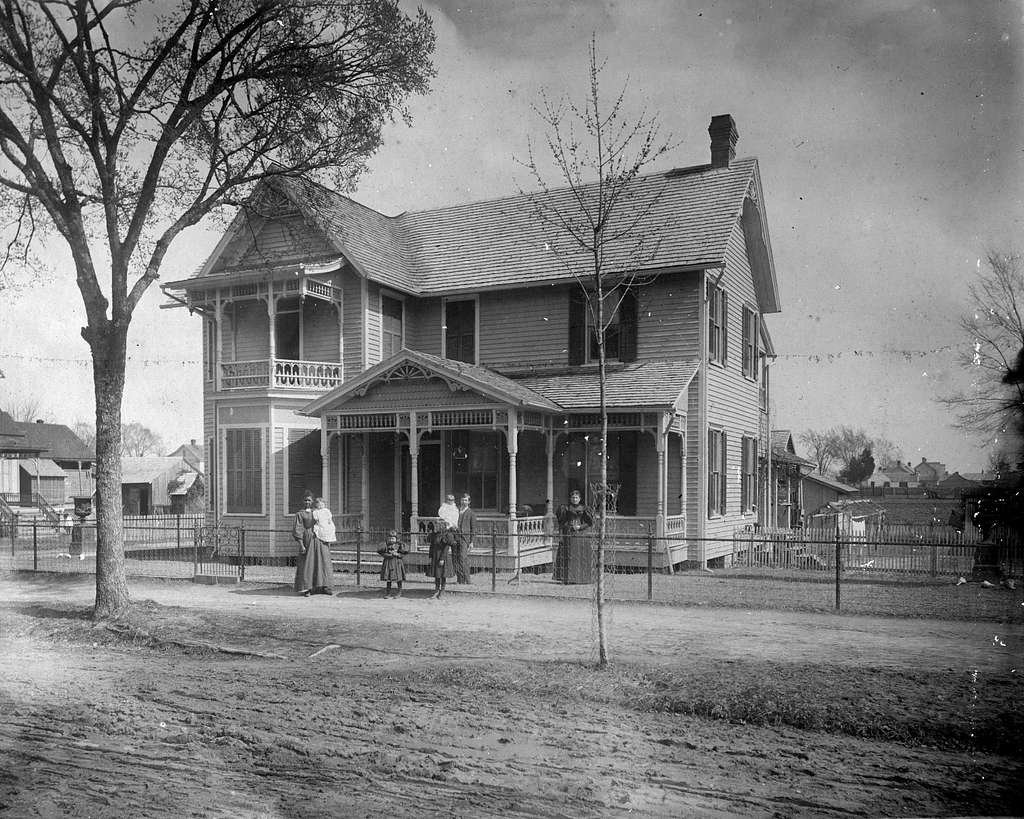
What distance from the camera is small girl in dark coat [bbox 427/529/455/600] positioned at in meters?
14.1

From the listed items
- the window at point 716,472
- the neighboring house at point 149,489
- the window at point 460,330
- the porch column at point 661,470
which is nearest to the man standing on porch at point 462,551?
the porch column at point 661,470

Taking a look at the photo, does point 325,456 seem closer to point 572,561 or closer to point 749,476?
A: point 572,561

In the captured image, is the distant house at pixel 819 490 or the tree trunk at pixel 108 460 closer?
the tree trunk at pixel 108 460

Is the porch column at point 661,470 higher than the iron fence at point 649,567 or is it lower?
higher

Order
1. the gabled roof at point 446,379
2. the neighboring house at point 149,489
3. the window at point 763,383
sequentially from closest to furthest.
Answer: the gabled roof at point 446,379 < the window at point 763,383 < the neighboring house at point 149,489

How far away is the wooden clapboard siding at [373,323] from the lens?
2098cm

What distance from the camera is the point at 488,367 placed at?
→ 20.9 m

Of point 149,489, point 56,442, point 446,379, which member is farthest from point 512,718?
point 56,442

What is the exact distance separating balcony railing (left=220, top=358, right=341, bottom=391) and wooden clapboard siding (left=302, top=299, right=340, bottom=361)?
0.42 meters

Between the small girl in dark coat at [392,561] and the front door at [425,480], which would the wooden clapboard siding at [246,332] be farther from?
the small girl in dark coat at [392,561]

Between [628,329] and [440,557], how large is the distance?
8.24 metres

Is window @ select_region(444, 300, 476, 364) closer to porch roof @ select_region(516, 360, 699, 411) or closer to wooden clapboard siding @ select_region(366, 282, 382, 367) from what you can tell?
wooden clapboard siding @ select_region(366, 282, 382, 367)

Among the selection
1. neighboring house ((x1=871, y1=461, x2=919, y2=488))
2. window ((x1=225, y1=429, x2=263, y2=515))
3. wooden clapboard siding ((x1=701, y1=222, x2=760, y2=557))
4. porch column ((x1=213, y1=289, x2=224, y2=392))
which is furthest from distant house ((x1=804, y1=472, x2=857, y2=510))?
neighboring house ((x1=871, y1=461, x2=919, y2=488))

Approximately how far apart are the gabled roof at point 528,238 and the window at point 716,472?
14.5 feet
